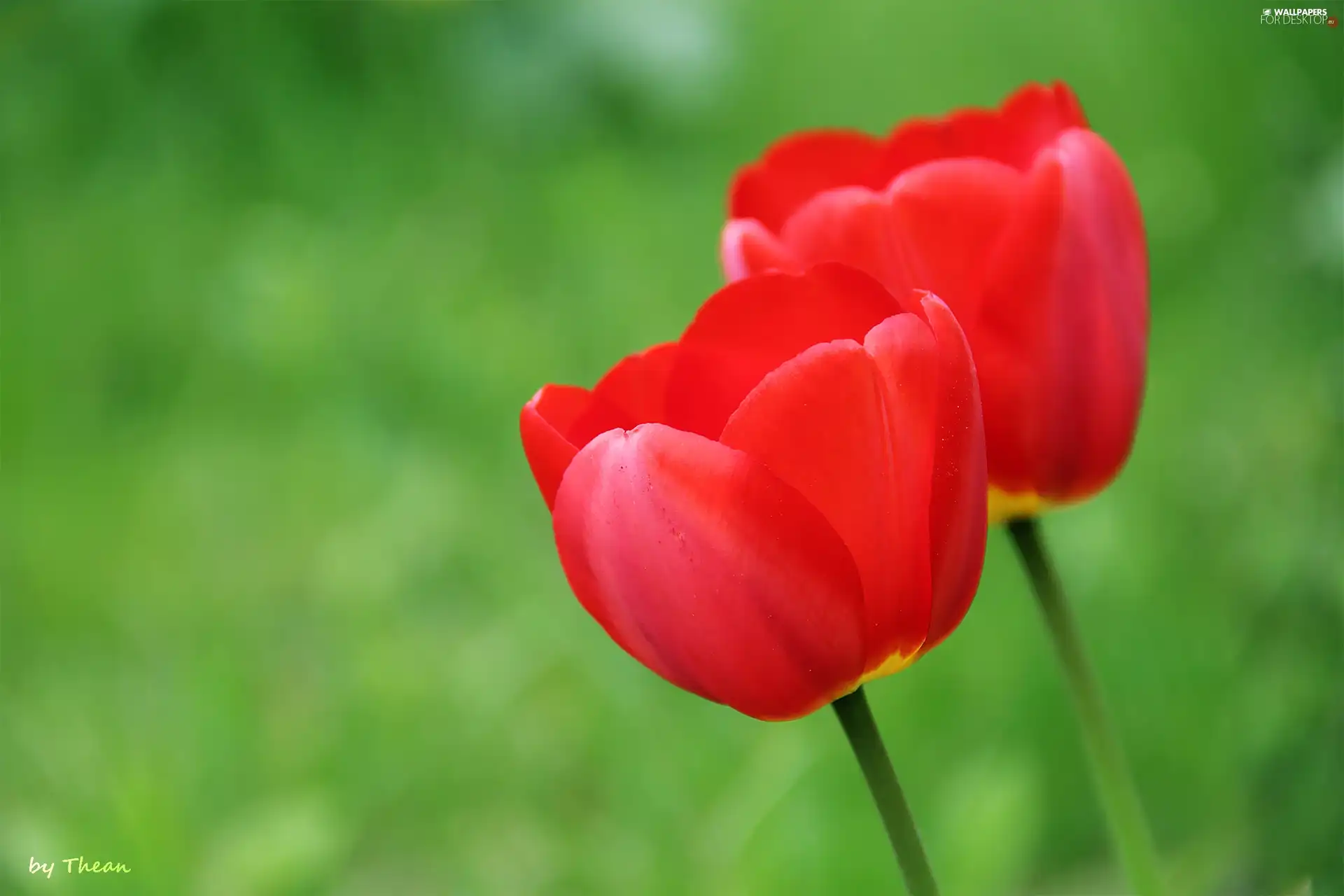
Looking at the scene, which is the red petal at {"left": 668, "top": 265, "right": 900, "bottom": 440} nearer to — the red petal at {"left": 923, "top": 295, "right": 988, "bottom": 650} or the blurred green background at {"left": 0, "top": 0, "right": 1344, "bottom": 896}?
the red petal at {"left": 923, "top": 295, "right": 988, "bottom": 650}

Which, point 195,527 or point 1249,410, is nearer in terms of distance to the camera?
point 1249,410

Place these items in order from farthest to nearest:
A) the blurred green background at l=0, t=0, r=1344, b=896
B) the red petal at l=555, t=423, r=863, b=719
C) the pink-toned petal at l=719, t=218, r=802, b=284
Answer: the blurred green background at l=0, t=0, r=1344, b=896 < the pink-toned petal at l=719, t=218, r=802, b=284 < the red petal at l=555, t=423, r=863, b=719

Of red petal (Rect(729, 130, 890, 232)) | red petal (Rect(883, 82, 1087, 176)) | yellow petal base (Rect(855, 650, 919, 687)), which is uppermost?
red petal (Rect(729, 130, 890, 232))

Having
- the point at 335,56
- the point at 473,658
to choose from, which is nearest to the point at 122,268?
the point at 335,56

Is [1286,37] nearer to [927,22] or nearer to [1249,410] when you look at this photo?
[1249,410]

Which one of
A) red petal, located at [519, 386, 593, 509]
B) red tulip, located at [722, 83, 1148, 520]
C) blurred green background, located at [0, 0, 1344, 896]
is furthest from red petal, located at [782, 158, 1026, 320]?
blurred green background, located at [0, 0, 1344, 896]

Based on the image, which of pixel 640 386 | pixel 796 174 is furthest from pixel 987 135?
pixel 640 386

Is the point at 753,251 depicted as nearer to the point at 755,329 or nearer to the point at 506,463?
the point at 755,329
